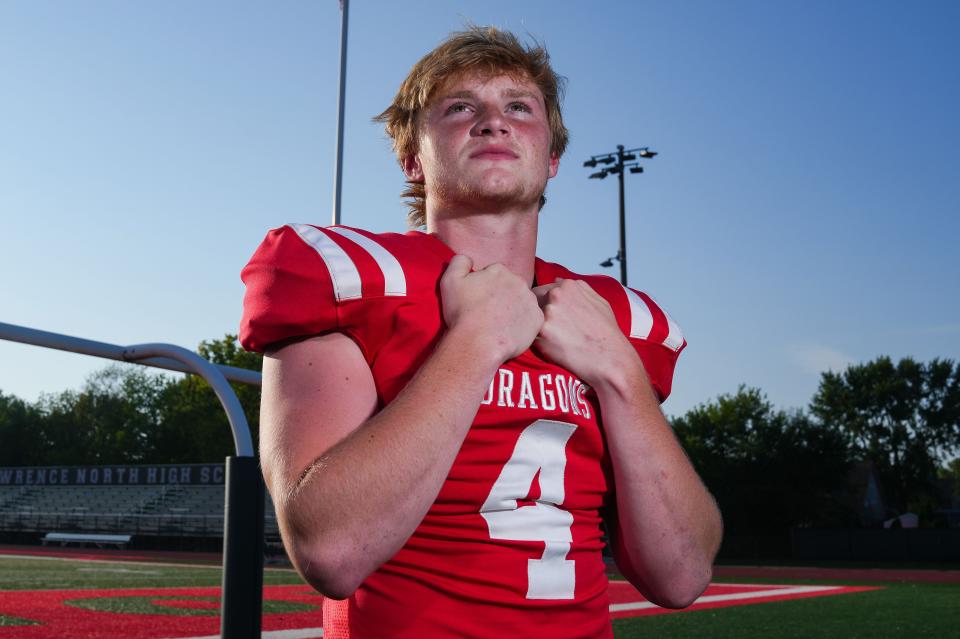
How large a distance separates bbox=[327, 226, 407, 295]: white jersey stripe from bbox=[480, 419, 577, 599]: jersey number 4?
0.87 ft

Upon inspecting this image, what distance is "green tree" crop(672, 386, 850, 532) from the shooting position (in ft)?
91.9

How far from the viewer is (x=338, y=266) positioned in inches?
48.1

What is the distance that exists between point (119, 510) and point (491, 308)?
35.9 meters

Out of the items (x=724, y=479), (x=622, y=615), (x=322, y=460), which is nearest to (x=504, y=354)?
(x=322, y=460)

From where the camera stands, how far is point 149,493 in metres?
34.0

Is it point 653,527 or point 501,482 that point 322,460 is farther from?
point 653,527

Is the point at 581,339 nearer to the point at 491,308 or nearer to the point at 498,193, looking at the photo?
the point at 491,308

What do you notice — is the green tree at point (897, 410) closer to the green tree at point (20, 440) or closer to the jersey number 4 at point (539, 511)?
the green tree at point (20, 440)

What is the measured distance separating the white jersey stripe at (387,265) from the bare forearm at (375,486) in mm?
185

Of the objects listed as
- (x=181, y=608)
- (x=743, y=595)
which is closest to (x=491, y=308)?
(x=181, y=608)

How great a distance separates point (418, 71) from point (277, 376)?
25.9 inches

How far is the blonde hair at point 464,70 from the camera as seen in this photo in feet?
5.03

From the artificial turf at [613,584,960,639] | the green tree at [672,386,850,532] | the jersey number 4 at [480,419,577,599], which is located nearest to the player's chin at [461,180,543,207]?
the jersey number 4 at [480,419,577,599]

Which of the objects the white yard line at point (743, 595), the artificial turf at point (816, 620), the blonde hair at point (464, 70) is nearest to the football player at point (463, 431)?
the blonde hair at point (464, 70)
